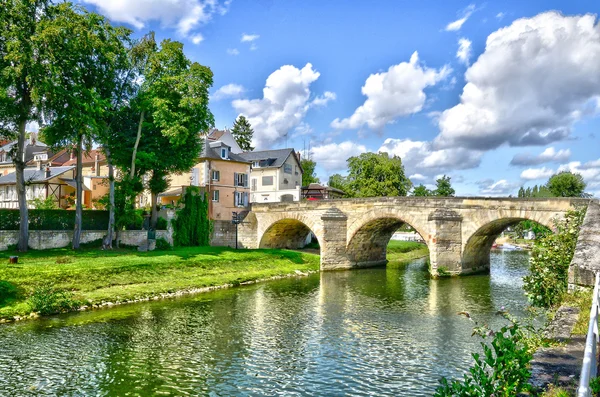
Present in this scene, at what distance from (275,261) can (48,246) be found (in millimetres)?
16498

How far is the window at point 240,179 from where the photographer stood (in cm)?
5209

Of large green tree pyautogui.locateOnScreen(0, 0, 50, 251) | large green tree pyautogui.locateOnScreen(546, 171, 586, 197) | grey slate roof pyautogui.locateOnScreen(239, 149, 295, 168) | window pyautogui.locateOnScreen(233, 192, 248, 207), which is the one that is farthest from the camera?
large green tree pyautogui.locateOnScreen(546, 171, 586, 197)

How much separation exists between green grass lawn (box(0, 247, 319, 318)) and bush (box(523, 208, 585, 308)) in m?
18.6

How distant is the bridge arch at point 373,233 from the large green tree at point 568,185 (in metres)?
40.6

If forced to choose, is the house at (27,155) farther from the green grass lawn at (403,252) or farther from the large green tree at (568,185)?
the large green tree at (568,185)

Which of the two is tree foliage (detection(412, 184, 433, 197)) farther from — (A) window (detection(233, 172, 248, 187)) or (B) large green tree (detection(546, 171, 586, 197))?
(A) window (detection(233, 172, 248, 187))

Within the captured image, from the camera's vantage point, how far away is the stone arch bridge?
102ft

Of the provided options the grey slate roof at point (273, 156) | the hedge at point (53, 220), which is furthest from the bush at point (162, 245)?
the grey slate roof at point (273, 156)

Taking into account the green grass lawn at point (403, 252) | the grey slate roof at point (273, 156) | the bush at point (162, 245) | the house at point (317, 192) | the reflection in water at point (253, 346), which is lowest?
the reflection in water at point (253, 346)

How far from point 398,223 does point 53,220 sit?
90.8ft

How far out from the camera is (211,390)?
12.0m

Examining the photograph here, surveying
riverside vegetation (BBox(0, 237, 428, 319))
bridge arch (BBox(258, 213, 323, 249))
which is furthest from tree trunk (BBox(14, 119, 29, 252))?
bridge arch (BBox(258, 213, 323, 249))

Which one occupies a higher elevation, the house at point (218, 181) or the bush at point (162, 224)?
the house at point (218, 181)

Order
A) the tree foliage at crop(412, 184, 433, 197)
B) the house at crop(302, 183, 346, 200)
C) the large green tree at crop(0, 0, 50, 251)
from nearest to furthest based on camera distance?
the large green tree at crop(0, 0, 50, 251) → the house at crop(302, 183, 346, 200) → the tree foliage at crop(412, 184, 433, 197)
